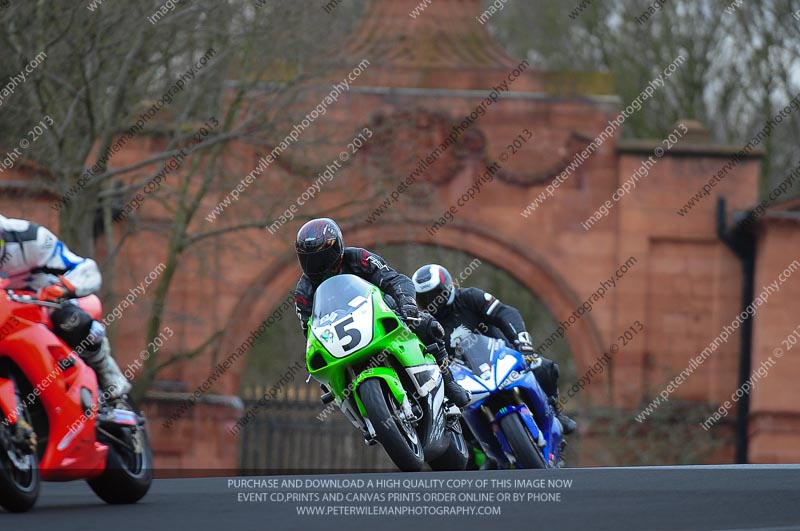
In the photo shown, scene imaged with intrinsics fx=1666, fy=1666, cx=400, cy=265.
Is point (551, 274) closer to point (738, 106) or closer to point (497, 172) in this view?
point (497, 172)

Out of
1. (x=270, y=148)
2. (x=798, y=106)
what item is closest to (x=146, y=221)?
(x=270, y=148)

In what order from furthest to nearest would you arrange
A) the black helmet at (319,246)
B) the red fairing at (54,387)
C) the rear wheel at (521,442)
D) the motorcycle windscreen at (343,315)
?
the rear wheel at (521,442)
the black helmet at (319,246)
the motorcycle windscreen at (343,315)
the red fairing at (54,387)

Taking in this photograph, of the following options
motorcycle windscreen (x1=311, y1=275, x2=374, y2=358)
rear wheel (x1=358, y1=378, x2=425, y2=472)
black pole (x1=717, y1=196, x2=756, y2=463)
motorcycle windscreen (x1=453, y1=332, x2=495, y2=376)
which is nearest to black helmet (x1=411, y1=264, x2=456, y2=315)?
motorcycle windscreen (x1=453, y1=332, x2=495, y2=376)

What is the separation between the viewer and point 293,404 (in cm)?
2781

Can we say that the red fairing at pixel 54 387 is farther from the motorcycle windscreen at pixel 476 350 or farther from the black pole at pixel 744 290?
the black pole at pixel 744 290

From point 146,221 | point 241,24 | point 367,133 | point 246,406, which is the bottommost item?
point 246,406

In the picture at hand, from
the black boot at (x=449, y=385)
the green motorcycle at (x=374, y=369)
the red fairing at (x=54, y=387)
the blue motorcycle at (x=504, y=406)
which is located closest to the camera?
the red fairing at (x=54, y=387)

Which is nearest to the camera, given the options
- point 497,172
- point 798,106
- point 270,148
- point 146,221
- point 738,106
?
point 270,148

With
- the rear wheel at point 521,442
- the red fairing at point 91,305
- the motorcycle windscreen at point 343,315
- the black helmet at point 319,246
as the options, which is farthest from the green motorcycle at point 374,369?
the red fairing at point 91,305

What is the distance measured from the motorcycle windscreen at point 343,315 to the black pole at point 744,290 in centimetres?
1680

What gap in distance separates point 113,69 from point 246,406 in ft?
25.9

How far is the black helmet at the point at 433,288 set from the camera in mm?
12719

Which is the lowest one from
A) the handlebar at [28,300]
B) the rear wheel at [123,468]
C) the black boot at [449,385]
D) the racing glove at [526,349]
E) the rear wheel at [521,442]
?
the rear wheel at [521,442]

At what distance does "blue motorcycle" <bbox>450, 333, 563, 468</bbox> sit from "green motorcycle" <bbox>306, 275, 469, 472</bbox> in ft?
4.28
